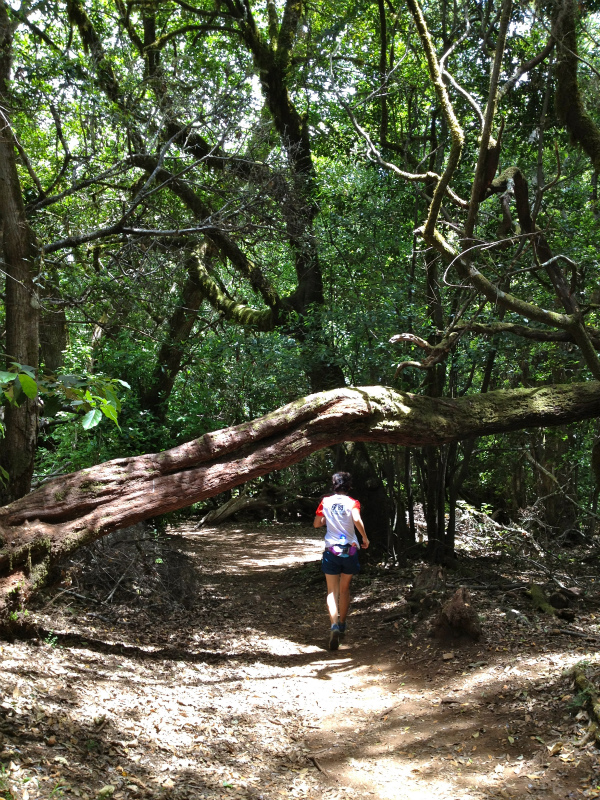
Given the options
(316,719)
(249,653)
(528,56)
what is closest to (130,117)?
(528,56)

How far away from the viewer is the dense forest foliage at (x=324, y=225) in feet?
20.4

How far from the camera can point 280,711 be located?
4.62 m

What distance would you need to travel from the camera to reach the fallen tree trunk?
4.77 m

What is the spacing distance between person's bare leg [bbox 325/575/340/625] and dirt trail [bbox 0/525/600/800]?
0.35 m

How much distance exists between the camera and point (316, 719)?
4512mm

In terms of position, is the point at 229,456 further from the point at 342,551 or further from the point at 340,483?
the point at 342,551

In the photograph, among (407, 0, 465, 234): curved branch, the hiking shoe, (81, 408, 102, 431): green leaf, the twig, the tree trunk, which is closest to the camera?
(81, 408, 102, 431): green leaf

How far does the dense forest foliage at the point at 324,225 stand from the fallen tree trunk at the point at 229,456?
0.13m

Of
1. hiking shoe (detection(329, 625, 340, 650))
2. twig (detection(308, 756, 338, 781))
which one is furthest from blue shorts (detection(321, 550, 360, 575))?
twig (detection(308, 756, 338, 781))

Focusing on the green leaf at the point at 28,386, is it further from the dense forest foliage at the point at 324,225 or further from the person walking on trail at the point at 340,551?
the person walking on trail at the point at 340,551

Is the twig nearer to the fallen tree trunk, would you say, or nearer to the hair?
the fallen tree trunk

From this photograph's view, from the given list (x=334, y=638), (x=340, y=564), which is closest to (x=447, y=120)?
(x=340, y=564)

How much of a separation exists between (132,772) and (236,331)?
756 centimetres

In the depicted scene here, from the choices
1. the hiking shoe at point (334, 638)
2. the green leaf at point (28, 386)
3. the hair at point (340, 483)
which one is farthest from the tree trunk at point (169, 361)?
the green leaf at point (28, 386)
